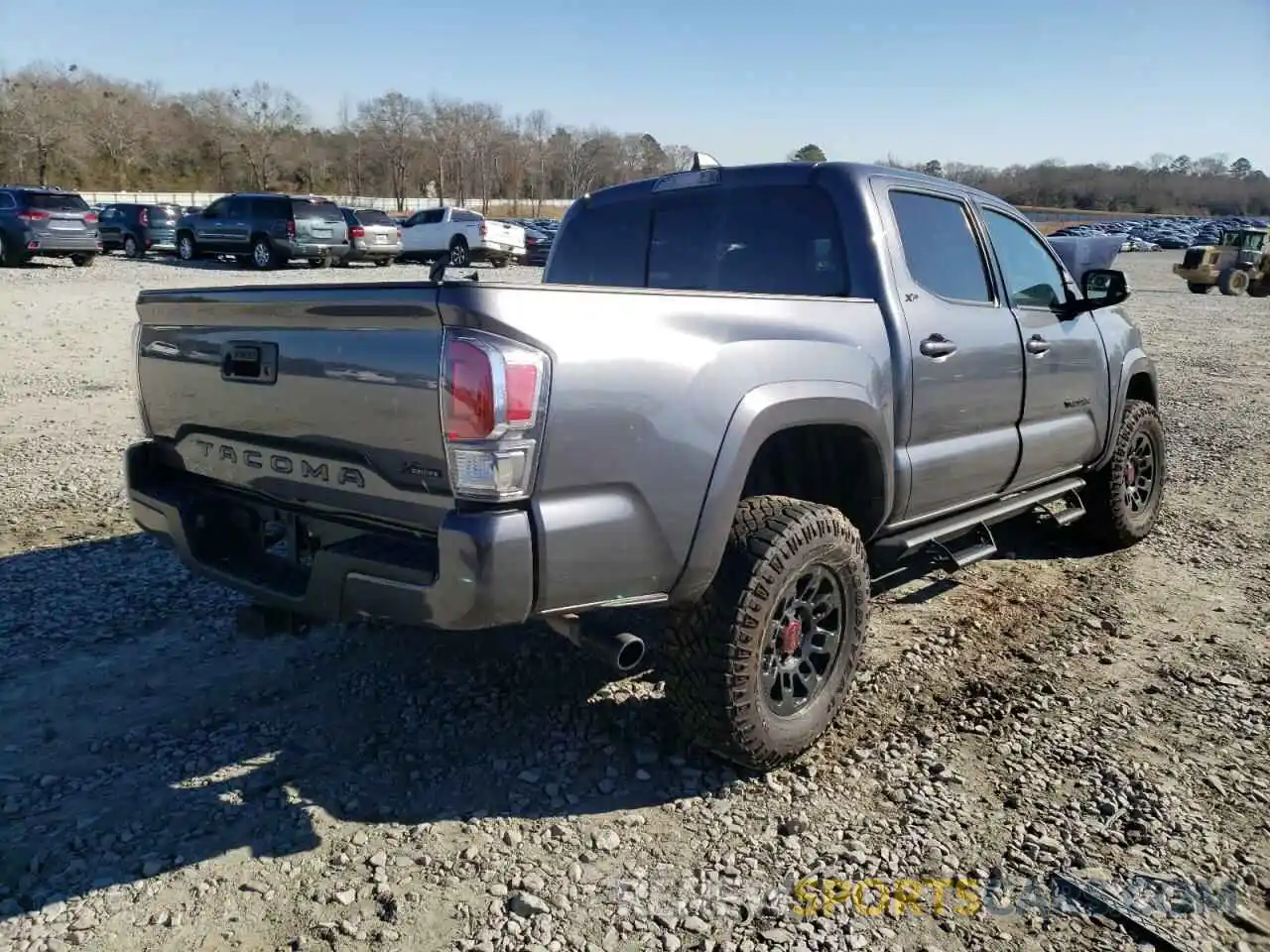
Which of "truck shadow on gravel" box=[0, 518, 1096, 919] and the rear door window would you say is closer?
"truck shadow on gravel" box=[0, 518, 1096, 919]

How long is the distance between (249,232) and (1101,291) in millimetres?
22743

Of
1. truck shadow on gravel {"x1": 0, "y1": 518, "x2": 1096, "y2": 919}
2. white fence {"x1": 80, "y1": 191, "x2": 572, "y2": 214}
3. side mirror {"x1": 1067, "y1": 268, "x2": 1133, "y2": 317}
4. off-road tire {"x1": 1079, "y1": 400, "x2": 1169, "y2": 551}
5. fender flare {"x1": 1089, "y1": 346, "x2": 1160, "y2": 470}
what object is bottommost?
truck shadow on gravel {"x1": 0, "y1": 518, "x2": 1096, "y2": 919}

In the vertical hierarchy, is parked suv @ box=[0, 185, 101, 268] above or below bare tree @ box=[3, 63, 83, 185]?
below

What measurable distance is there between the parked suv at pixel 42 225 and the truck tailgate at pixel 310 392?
73.1 feet

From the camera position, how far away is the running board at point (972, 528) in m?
3.79

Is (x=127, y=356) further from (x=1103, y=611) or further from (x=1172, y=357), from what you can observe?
(x=1172, y=357)

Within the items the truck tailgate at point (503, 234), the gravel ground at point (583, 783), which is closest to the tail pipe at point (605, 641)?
the gravel ground at point (583, 783)

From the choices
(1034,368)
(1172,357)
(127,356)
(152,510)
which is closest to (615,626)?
(152,510)

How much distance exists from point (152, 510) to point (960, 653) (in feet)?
10.7

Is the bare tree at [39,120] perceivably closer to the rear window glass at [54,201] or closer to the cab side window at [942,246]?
the rear window glass at [54,201]

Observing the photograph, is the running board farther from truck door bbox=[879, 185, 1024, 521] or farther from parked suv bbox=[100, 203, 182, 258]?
parked suv bbox=[100, 203, 182, 258]

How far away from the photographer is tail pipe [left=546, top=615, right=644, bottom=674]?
104 inches

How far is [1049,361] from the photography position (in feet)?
15.0

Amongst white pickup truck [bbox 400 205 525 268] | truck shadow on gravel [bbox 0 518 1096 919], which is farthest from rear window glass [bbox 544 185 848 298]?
white pickup truck [bbox 400 205 525 268]
